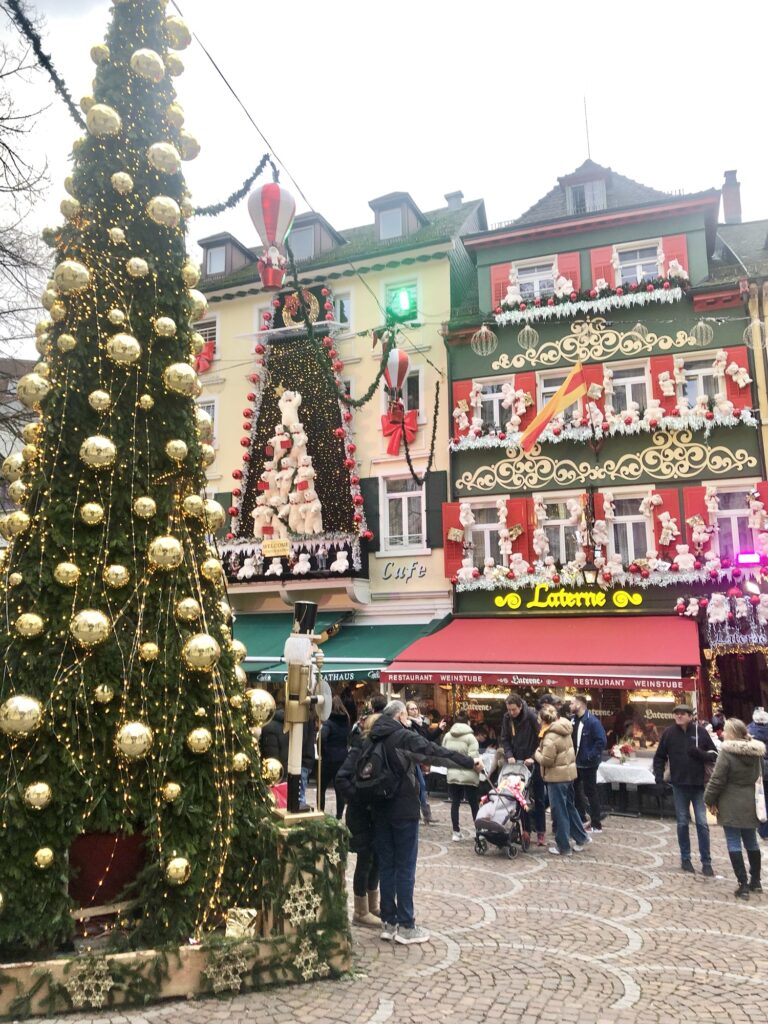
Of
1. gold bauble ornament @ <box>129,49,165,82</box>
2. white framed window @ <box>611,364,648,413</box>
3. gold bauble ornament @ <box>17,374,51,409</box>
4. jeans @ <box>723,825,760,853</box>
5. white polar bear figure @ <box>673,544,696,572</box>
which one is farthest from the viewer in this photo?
white framed window @ <box>611,364,648,413</box>

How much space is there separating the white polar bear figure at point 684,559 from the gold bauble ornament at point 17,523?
14.6m

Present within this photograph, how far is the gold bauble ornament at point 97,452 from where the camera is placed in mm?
5328

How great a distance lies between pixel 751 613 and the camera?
15992 mm

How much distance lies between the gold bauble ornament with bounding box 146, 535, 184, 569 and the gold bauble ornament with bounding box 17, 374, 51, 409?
125cm

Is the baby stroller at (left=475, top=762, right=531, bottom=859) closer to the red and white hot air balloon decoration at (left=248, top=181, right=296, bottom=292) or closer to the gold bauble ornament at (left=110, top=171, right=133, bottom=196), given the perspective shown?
the red and white hot air balloon decoration at (left=248, top=181, right=296, bottom=292)

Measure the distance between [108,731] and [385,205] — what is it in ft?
70.0

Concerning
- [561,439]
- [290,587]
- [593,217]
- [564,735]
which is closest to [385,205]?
[593,217]

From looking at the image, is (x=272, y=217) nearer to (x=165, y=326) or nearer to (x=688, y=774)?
(x=165, y=326)

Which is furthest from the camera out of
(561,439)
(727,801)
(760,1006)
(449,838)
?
(561,439)

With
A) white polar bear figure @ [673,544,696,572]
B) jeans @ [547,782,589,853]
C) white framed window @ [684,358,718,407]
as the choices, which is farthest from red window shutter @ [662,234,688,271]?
jeans @ [547,782,589,853]

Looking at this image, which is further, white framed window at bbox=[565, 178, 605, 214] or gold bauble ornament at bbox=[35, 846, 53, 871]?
white framed window at bbox=[565, 178, 605, 214]

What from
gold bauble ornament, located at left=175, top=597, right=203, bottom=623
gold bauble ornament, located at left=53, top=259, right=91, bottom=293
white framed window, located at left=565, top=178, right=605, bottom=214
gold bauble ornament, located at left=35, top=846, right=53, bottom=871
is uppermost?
white framed window, located at left=565, top=178, right=605, bottom=214

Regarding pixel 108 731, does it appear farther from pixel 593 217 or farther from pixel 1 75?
pixel 593 217

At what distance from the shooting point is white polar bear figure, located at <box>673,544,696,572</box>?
17.0 meters
